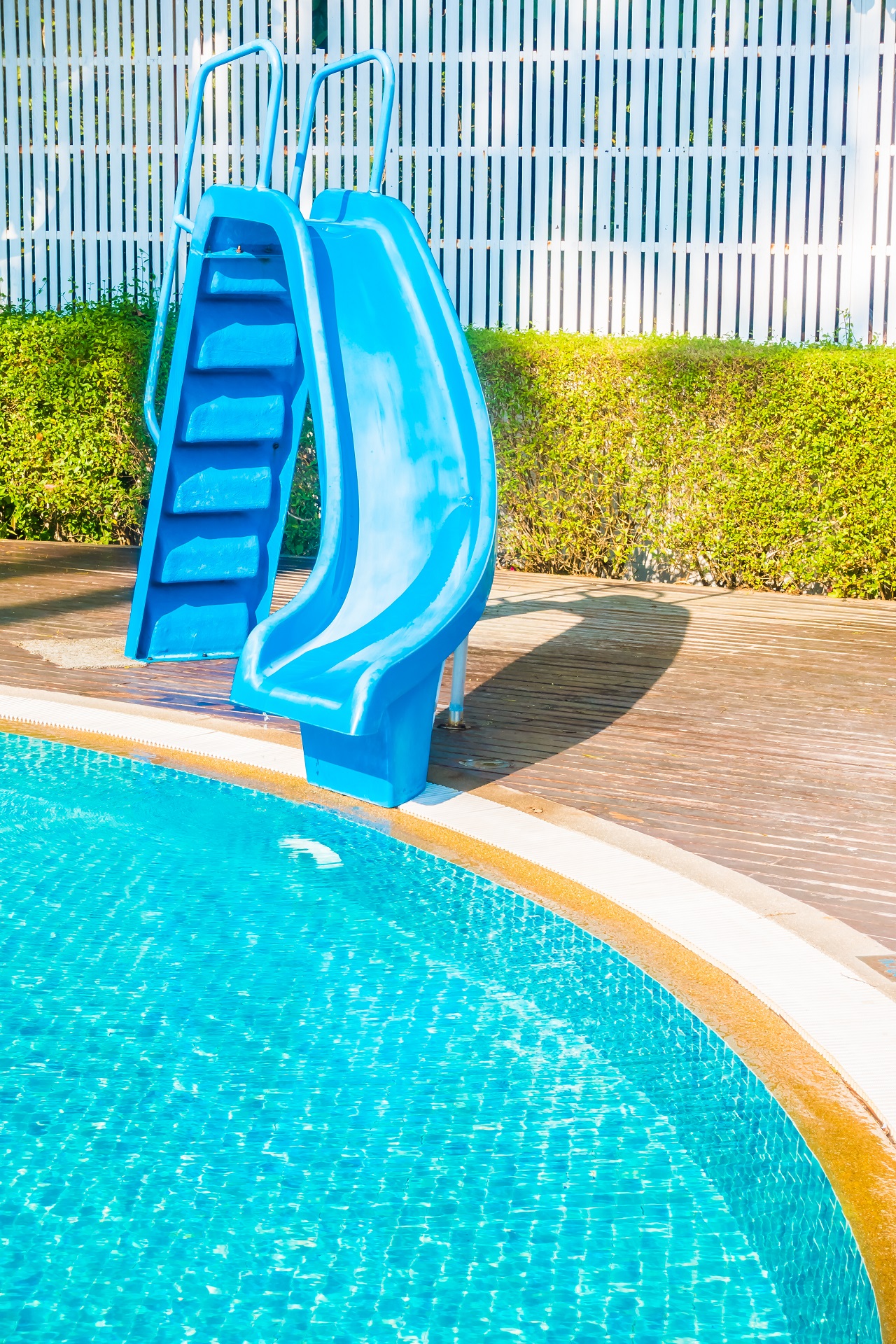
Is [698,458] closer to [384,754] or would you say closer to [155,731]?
[155,731]

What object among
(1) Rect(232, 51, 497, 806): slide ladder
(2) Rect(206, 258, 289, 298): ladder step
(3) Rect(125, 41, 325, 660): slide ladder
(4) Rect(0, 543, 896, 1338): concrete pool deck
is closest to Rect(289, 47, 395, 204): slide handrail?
(1) Rect(232, 51, 497, 806): slide ladder

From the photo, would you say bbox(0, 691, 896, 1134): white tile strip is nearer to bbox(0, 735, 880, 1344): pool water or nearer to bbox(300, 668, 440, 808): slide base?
bbox(300, 668, 440, 808): slide base

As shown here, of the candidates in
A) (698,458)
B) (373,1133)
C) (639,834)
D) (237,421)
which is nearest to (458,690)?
(639,834)

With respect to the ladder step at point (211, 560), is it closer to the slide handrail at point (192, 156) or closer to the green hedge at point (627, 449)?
the slide handrail at point (192, 156)

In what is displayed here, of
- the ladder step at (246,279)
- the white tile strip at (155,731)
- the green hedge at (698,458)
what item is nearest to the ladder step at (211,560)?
the white tile strip at (155,731)

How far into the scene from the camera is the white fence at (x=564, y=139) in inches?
504

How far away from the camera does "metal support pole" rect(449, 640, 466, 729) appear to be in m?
6.66

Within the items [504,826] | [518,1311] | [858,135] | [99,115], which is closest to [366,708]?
[504,826]

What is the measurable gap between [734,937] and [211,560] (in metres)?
4.66

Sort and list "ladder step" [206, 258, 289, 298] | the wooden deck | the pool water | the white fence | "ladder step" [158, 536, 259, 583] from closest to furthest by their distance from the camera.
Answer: the pool water < the wooden deck < "ladder step" [206, 258, 289, 298] < "ladder step" [158, 536, 259, 583] < the white fence

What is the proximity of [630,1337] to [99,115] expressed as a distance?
15.5 metres

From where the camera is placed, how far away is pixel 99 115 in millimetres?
15766

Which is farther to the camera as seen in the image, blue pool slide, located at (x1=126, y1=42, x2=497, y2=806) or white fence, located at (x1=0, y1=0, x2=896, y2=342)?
white fence, located at (x1=0, y1=0, x2=896, y2=342)

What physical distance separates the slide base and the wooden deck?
17.0 inches
